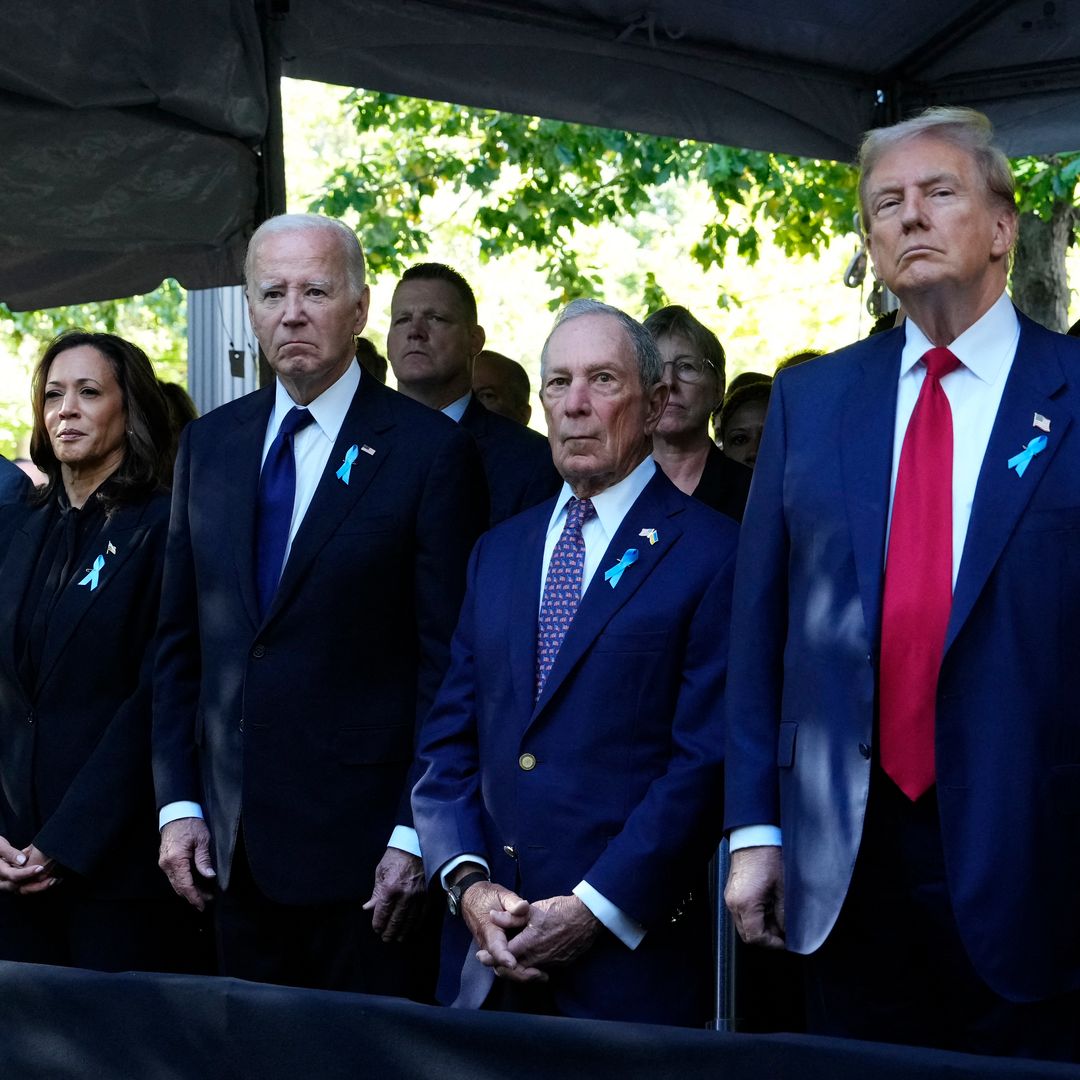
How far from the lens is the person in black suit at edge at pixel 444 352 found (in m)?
4.82

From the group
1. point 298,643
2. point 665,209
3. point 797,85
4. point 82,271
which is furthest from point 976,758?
point 665,209

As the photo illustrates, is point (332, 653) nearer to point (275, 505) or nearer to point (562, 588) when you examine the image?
point (275, 505)

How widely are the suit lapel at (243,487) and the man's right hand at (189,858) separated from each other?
18.0 inches

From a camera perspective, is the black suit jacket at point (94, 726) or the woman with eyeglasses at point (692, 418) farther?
the woman with eyeglasses at point (692, 418)

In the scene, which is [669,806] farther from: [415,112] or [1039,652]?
[415,112]

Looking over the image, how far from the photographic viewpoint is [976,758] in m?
2.64

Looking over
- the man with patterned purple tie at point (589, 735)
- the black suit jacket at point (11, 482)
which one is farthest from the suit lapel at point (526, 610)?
the black suit jacket at point (11, 482)

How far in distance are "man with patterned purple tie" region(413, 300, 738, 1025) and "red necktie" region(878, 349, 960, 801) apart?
44cm

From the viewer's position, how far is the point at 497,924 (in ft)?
10.0

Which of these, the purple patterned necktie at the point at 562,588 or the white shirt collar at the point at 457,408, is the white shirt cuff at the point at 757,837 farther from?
the white shirt collar at the point at 457,408

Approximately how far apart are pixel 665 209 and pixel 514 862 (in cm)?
3316

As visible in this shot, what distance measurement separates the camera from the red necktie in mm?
2707

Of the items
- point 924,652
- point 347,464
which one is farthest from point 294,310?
point 924,652

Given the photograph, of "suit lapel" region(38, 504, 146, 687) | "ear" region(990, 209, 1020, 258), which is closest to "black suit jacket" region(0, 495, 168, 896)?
"suit lapel" region(38, 504, 146, 687)
